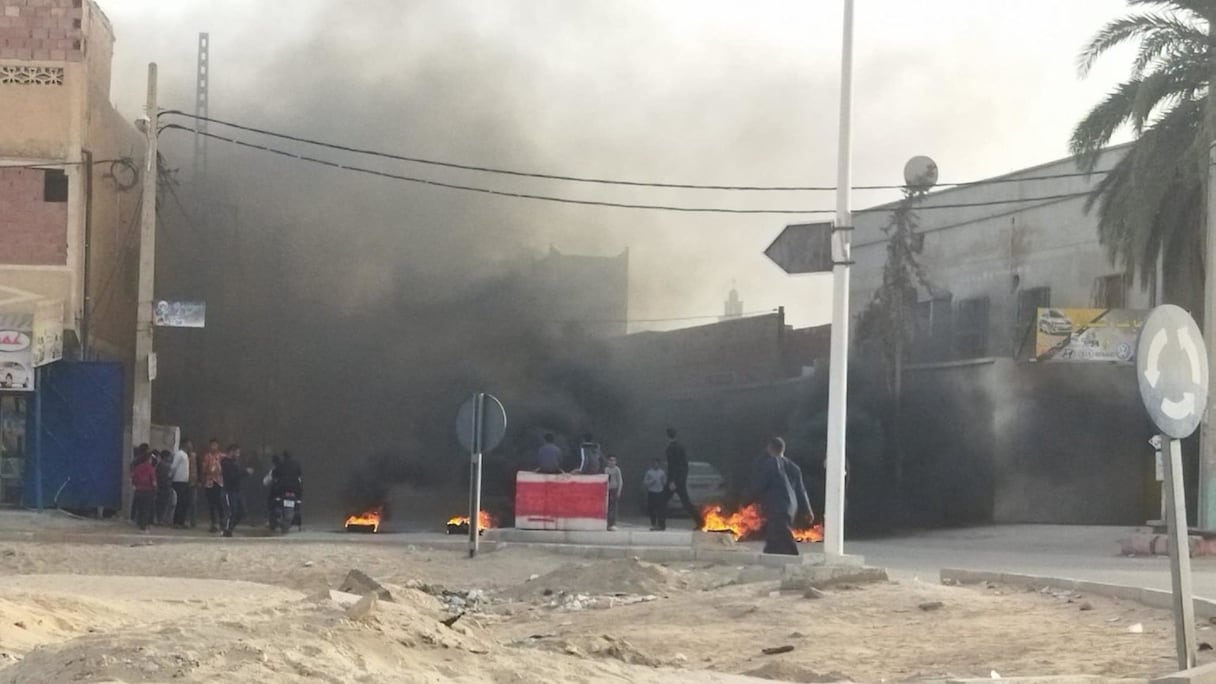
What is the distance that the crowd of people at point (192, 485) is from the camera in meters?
24.2

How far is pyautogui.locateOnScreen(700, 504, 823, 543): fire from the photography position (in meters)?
26.5

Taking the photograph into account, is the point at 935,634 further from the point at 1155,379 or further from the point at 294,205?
the point at 294,205

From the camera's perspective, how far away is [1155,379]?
7.80 metres

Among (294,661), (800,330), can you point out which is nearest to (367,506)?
(800,330)

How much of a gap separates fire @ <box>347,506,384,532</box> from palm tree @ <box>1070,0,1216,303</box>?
13069 mm

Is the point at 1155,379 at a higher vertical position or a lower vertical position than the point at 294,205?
lower

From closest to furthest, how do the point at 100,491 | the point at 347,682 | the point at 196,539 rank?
the point at 347,682 < the point at 196,539 < the point at 100,491

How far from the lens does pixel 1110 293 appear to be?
108ft

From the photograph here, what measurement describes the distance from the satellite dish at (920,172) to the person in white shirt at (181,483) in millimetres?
19269

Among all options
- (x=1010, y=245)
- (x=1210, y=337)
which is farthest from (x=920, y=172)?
(x=1210, y=337)

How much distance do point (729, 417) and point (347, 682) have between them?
34.2 metres

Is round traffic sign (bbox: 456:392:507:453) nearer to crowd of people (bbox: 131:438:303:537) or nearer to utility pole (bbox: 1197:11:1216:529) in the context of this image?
crowd of people (bbox: 131:438:303:537)

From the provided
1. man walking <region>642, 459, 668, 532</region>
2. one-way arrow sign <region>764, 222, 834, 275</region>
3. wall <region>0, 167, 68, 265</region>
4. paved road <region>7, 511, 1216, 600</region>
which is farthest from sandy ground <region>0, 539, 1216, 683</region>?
wall <region>0, 167, 68, 265</region>

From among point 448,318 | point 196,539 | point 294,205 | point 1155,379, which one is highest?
point 294,205
